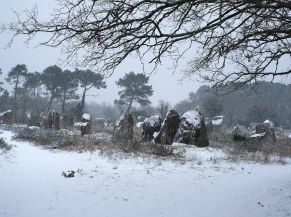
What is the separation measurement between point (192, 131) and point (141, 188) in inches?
308

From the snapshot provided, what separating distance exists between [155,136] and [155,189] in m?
7.95

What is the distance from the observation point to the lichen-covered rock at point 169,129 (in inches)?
547

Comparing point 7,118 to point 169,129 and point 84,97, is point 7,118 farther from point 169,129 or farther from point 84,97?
point 169,129

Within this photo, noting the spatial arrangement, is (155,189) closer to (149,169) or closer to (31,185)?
(149,169)

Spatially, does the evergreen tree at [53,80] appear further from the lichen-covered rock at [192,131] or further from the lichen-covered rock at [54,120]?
the lichen-covered rock at [192,131]

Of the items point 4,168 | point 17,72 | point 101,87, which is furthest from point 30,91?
point 4,168

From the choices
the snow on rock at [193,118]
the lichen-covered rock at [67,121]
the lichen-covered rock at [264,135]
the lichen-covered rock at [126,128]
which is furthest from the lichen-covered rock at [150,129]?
the lichen-covered rock at [67,121]

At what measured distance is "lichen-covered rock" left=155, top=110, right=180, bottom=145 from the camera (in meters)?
13.9

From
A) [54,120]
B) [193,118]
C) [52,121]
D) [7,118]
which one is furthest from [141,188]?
[7,118]

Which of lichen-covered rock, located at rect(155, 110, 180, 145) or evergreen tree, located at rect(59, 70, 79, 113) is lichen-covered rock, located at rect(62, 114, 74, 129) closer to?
lichen-covered rock, located at rect(155, 110, 180, 145)

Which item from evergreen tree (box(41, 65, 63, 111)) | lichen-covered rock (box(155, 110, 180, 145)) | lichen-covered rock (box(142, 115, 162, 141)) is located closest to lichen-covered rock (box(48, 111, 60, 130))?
Answer: lichen-covered rock (box(142, 115, 162, 141))

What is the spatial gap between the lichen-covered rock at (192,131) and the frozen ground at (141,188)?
4160mm

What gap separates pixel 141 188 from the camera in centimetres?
679

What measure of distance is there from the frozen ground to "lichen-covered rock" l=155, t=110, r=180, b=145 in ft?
13.3
